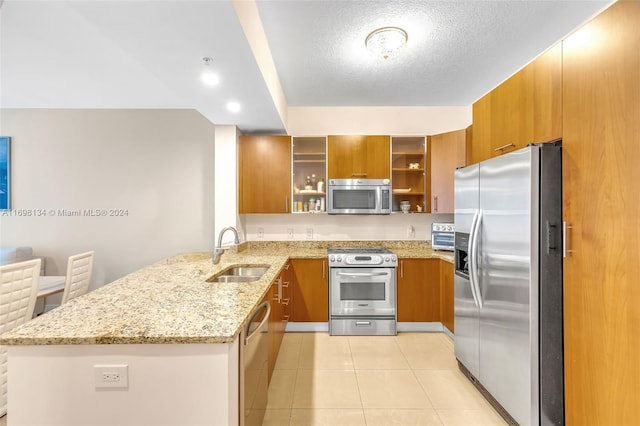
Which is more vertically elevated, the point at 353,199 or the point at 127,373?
the point at 353,199

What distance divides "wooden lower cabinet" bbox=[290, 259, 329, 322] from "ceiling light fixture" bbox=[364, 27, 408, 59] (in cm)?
206

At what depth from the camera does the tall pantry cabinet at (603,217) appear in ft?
3.66

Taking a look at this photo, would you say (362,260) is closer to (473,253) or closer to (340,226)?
(340,226)

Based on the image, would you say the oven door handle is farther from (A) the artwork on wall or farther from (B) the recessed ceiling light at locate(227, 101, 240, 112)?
(A) the artwork on wall

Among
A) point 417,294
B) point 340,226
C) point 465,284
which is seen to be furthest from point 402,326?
point 340,226

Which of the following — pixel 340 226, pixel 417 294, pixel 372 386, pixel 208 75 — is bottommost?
pixel 372 386

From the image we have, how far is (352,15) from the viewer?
1.84 meters

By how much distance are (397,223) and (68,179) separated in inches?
173

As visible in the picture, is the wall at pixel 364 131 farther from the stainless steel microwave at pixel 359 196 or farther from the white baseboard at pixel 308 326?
the white baseboard at pixel 308 326

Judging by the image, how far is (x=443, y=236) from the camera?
3.24m

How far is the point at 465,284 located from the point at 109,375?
227cm

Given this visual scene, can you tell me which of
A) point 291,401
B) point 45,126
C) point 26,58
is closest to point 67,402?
point 291,401

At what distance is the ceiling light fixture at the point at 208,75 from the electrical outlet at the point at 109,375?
5.62 ft

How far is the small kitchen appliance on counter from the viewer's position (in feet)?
10.5
